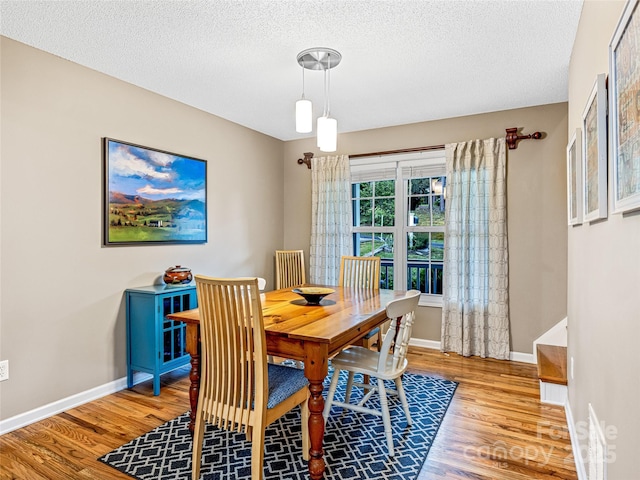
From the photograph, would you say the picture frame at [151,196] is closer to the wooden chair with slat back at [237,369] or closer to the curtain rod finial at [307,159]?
the curtain rod finial at [307,159]

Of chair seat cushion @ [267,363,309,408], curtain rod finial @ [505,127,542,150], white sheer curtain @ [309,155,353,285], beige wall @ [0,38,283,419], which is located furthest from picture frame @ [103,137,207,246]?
curtain rod finial @ [505,127,542,150]

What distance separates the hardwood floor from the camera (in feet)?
6.55

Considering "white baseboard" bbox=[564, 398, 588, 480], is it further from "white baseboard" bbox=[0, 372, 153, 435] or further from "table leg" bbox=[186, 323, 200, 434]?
"white baseboard" bbox=[0, 372, 153, 435]

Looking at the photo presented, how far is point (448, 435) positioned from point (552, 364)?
126cm


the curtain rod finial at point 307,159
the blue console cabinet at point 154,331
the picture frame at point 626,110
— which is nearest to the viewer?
the picture frame at point 626,110

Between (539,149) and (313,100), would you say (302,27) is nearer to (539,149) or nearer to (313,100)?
(313,100)

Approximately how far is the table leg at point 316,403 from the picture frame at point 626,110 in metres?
1.30

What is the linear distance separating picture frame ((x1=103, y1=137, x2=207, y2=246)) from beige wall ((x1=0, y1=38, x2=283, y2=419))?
77mm

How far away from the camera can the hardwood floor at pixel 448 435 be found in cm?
200

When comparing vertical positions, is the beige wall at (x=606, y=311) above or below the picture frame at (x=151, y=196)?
below

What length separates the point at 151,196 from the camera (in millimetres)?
3318

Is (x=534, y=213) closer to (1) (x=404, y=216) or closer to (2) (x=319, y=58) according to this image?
(1) (x=404, y=216)

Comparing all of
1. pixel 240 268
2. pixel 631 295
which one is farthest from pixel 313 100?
pixel 631 295

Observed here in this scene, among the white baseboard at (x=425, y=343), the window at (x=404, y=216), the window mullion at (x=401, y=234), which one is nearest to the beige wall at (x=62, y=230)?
the window at (x=404, y=216)
